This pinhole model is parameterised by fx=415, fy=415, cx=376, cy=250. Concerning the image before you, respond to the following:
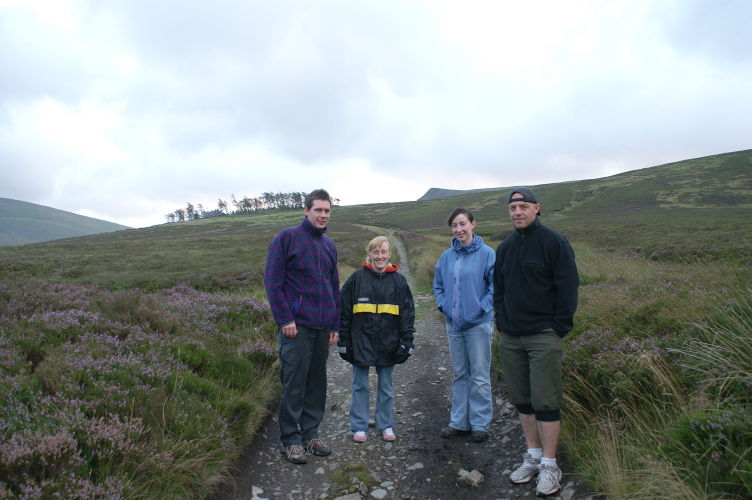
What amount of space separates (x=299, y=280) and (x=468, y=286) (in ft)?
6.82

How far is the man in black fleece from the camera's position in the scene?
12.7 feet

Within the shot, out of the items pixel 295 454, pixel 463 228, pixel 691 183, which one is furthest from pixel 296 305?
pixel 691 183

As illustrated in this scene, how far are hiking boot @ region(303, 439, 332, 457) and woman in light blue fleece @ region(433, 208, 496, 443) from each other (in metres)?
1.47

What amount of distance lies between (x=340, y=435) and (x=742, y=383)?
424cm

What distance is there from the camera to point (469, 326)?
5168 mm

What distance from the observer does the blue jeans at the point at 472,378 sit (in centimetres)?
509

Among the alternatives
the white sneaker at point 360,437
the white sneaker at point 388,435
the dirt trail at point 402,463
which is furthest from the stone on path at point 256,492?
the white sneaker at point 388,435

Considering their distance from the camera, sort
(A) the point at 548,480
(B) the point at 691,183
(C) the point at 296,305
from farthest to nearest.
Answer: (B) the point at 691,183
(C) the point at 296,305
(A) the point at 548,480

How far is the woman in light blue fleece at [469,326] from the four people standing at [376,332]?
2.03ft

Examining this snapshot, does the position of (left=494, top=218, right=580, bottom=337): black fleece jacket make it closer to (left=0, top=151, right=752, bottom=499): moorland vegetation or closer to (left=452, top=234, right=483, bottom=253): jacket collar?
(left=452, top=234, right=483, bottom=253): jacket collar

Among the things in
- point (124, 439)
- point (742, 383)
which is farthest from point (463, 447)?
point (124, 439)

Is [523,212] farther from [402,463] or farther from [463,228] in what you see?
[402,463]

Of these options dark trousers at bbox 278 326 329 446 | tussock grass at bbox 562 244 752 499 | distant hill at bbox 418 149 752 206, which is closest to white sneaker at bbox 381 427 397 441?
dark trousers at bbox 278 326 329 446

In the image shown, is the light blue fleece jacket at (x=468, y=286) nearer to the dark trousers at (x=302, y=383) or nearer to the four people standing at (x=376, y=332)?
the four people standing at (x=376, y=332)
